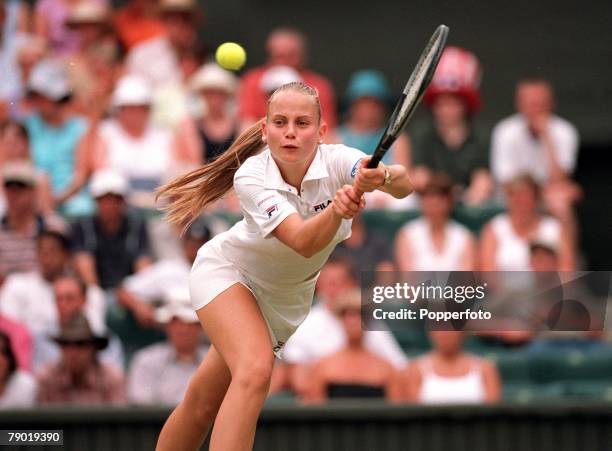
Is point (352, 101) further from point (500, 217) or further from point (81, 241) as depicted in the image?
point (81, 241)

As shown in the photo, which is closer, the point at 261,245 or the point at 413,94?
the point at 413,94

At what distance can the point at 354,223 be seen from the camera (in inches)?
347

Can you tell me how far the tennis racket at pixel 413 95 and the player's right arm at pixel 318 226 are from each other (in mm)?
165

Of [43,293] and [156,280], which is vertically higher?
[156,280]

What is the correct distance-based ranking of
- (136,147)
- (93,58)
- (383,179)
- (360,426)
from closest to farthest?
(383,179) < (360,426) < (136,147) < (93,58)

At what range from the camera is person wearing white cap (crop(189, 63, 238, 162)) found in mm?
9266

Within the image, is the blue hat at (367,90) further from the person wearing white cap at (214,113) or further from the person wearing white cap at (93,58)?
the person wearing white cap at (93,58)

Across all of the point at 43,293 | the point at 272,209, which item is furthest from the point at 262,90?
the point at 272,209

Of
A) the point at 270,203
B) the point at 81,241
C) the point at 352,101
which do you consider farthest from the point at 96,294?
the point at 270,203

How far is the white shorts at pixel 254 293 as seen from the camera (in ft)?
18.1

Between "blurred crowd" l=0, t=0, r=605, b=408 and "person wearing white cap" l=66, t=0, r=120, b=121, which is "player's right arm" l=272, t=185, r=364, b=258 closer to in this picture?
"blurred crowd" l=0, t=0, r=605, b=408

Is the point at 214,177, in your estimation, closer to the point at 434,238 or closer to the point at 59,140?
the point at 434,238

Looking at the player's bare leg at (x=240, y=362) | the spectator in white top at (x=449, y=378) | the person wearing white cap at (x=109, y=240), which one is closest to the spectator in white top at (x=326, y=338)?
the spectator in white top at (x=449, y=378)

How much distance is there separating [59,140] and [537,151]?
342 cm
